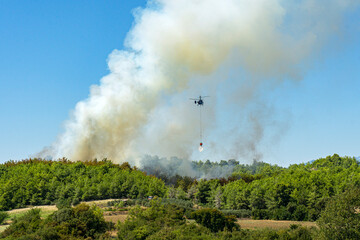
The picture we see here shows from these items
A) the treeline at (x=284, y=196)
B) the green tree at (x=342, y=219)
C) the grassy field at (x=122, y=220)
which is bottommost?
the green tree at (x=342, y=219)

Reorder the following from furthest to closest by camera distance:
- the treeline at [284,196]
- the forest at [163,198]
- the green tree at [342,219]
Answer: the treeline at [284,196]
the forest at [163,198]
the green tree at [342,219]

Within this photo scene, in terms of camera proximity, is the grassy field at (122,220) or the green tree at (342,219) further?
the grassy field at (122,220)

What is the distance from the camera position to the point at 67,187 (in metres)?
66.9

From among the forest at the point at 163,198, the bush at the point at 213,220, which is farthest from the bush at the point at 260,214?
the bush at the point at 213,220

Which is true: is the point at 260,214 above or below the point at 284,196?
below

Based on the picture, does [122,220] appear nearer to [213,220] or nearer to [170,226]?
[213,220]

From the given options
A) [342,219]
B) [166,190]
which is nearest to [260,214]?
[166,190]

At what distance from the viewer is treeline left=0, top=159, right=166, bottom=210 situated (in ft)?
218

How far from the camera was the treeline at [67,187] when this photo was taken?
6641 centimetres

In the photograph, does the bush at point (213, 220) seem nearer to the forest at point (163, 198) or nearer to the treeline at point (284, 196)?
the forest at point (163, 198)

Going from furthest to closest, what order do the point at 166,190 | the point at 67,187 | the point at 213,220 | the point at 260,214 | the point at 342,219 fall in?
the point at 166,190
the point at 67,187
the point at 260,214
the point at 213,220
the point at 342,219

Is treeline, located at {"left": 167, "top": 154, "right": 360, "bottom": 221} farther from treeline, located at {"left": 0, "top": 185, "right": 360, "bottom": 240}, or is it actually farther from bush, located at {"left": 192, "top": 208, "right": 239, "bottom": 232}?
treeline, located at {"left": 0, "top": 185, "right": 360, "bottom": 240}

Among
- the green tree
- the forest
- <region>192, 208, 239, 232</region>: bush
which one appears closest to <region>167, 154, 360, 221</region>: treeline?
the forest

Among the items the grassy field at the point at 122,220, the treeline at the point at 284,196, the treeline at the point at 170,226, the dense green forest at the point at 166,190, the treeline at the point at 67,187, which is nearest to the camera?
the treeline at the point at 170,226
